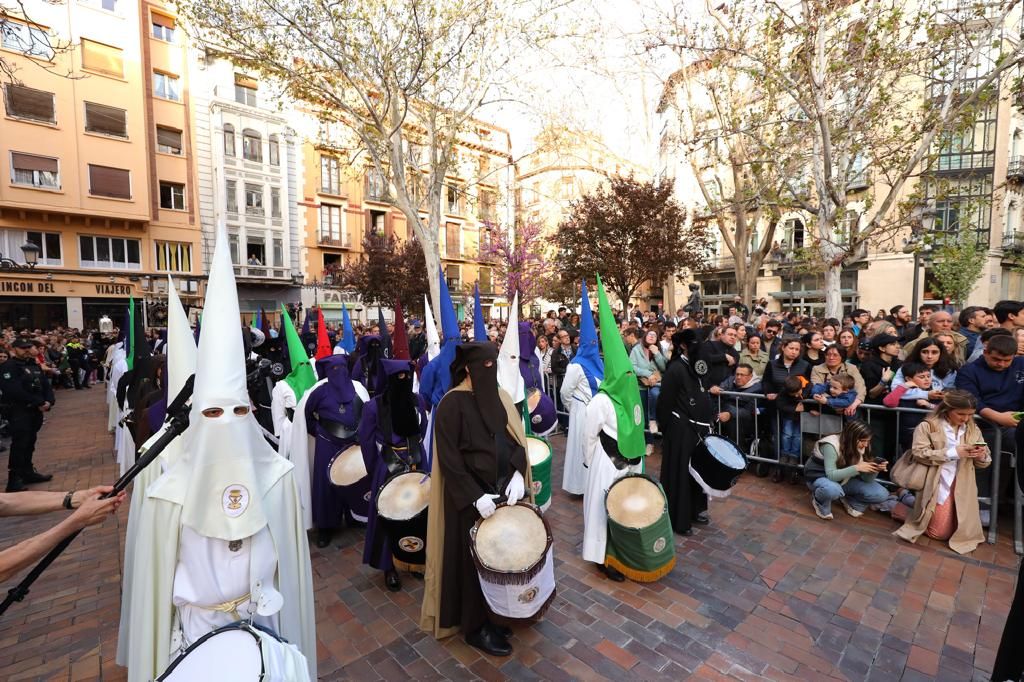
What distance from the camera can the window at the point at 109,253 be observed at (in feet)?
81.6

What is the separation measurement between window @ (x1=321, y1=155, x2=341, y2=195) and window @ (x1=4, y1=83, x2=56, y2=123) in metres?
13.4

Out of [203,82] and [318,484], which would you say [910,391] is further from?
[203,82]

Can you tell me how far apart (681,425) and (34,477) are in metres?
8.90

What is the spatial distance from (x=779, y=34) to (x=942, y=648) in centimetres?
1116

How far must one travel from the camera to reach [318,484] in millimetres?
5199

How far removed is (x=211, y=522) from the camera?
90.9 inches

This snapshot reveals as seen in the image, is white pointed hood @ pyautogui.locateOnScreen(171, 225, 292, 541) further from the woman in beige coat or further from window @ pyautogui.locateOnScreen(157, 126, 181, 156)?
window @ pyautogui.locateOnScreen(157, 126, 181, 156)

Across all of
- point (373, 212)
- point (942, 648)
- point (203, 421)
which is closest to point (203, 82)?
point (373, 212)

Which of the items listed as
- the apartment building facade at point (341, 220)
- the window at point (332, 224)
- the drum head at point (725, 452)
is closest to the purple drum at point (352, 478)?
the drum head at point (725, 452)

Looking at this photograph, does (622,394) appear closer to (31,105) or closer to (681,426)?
(681,426)

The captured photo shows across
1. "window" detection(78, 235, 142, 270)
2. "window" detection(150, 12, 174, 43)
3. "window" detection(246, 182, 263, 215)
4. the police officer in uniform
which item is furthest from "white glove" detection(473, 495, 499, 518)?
"window" detection(150, 12, 174, 43)

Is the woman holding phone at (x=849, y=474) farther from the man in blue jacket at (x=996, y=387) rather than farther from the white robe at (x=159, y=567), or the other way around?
the white robe at (x=159, y=567)

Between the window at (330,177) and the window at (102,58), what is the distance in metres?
11.0

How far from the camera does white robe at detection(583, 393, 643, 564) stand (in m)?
4.38
